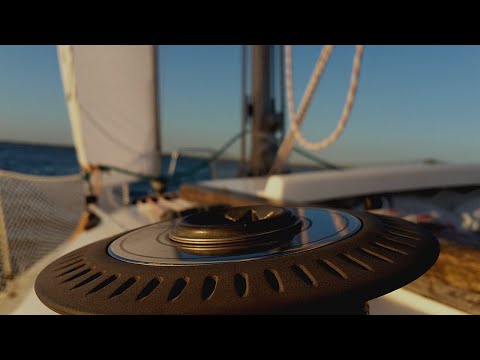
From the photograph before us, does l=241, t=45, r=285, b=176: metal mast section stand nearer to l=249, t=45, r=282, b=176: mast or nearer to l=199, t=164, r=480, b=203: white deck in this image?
l=249, t=45, r=282, b=176: mast

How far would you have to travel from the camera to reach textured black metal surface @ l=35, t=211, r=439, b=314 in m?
0.47

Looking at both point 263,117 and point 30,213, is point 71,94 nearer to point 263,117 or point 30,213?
point 30,213

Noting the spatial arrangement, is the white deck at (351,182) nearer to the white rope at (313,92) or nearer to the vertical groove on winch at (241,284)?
the white rope at (313,92)

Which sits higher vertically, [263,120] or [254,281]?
[263,120]

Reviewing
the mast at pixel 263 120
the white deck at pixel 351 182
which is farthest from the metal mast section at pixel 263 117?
the white deck at pixel 351 182

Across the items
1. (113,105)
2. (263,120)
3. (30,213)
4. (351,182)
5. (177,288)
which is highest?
(113,105)

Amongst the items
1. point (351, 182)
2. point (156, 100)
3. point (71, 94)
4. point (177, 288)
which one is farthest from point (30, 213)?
point (177, 288)

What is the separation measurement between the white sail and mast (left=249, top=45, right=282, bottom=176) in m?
1.53

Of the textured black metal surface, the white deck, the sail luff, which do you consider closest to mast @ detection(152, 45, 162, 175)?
the sail luff

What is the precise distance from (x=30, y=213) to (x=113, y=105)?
79.4 inches

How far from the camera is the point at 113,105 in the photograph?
4.95m
